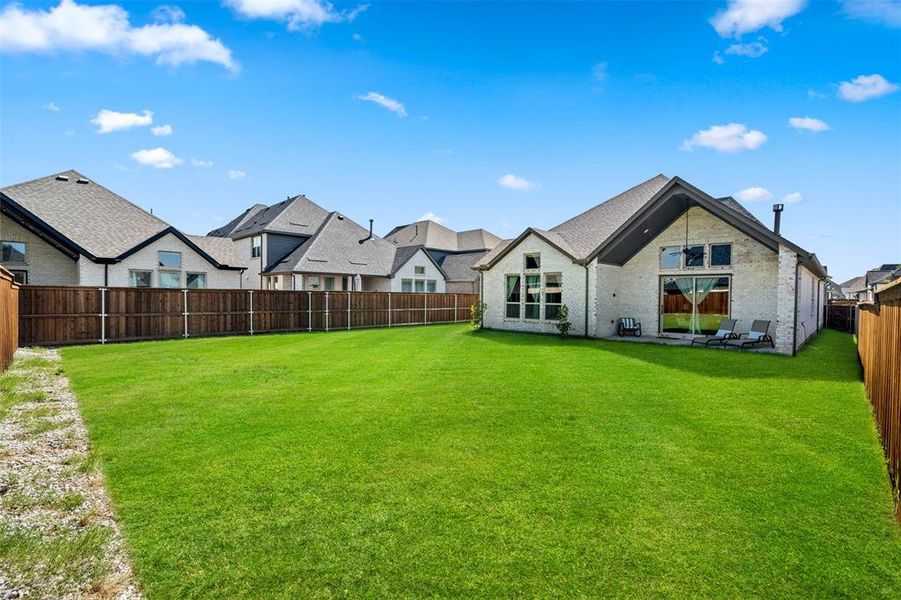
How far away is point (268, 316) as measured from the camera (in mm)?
20625

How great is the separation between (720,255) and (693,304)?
6.46 ft

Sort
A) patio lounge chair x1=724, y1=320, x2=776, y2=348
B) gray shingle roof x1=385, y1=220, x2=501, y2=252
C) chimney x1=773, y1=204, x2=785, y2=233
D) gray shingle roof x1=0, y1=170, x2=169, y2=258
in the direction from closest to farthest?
patio lounge chair x1=724, y1=320, x2=776, y2=348, chimney x1=773, y1=204, x2=785, y2=233, gray shingle roof x1=0, y1=170, x2=169, y2=258, gray shingle roof x1=385, y1=220, x2=501, y2=252

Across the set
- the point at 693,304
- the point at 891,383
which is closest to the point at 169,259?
the point at 693,304

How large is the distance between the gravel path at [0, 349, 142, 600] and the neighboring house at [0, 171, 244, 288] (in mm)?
16735

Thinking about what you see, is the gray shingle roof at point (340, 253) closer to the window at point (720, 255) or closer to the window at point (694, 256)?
the window at point (694, 256)

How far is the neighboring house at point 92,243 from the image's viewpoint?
19.4m

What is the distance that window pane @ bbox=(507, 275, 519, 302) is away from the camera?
2066cm

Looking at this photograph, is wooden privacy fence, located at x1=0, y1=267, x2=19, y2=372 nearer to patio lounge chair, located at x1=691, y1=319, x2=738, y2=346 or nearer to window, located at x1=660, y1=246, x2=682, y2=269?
patio lounge chair, located at x1=691, y1=319, x2=738, y2=346

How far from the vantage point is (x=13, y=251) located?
1920cm

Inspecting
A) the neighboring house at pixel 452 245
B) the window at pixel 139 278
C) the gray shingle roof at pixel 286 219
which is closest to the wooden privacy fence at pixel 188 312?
the window at pixel 139 278

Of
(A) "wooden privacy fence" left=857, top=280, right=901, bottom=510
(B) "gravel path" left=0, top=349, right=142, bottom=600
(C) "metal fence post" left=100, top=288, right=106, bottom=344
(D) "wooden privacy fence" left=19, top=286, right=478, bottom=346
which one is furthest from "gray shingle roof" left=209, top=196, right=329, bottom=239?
(A) "wooden privacy fence" left=857, top=280, right=901, bottom=510

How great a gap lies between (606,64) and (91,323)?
776 inches

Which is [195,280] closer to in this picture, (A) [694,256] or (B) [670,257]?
(B) [670,257]

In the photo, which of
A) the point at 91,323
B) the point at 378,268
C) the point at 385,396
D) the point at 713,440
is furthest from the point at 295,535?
the point at 378,268
